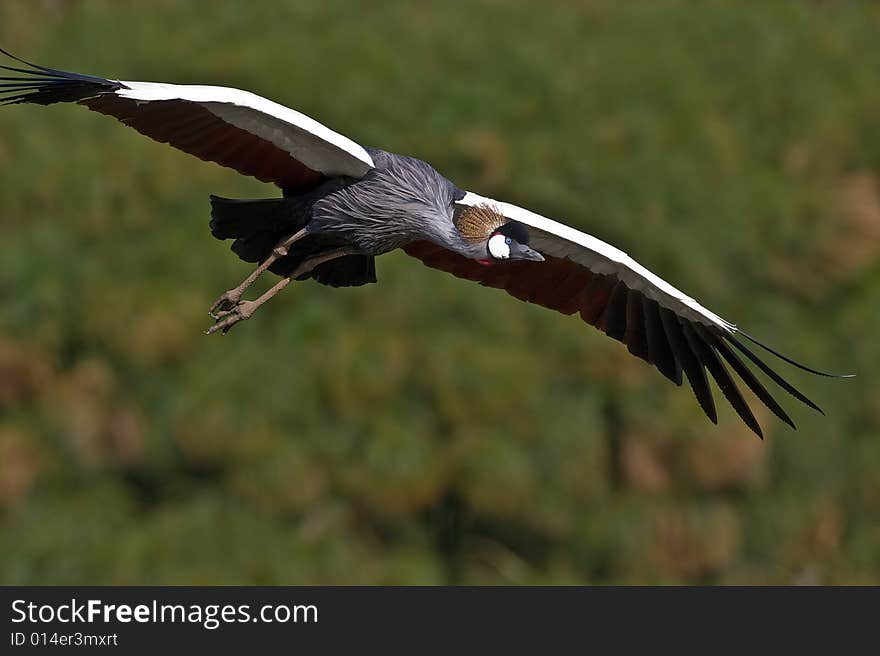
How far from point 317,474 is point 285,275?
9829 millimetres

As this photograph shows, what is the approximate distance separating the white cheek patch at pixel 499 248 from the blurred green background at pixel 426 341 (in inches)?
366

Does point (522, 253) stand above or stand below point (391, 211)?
below

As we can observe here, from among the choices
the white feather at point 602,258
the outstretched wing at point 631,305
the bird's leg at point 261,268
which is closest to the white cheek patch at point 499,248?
the white feather at point 602,258

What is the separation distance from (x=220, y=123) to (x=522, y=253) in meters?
1.77

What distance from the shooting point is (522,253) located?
33.6 ft

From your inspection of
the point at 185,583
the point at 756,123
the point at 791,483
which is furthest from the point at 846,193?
the point at 185,583

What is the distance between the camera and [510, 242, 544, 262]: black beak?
10.2 metres

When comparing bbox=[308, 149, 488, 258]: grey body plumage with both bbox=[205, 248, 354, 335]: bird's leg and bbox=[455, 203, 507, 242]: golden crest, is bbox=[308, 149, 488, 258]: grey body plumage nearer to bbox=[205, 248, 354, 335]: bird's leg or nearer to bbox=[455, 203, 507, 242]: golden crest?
bbox=[455, 203, 507, 242]: golden crest

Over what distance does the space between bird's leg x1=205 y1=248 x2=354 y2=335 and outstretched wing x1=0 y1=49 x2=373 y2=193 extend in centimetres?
40

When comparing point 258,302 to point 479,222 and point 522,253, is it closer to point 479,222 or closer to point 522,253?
point 479,222

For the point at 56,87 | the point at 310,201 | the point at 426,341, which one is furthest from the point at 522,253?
the point at 426,341

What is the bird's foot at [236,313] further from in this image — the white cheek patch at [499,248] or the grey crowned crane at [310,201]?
the white cheek patch at [499,248]

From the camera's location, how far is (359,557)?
19625mm
